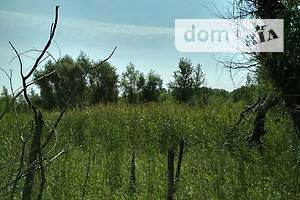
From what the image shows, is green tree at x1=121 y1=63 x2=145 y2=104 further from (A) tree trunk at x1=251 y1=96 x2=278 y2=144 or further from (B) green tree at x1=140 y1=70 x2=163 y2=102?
(A) tree trunk at x1=251 y1=96 x2=278 y2=144

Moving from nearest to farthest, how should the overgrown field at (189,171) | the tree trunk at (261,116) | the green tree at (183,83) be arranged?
the overgrown field at (189,171) → the tree trunk at (261,116) → the green tree at (183,83)

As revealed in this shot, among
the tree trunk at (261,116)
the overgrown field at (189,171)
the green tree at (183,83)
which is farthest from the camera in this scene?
the green tree at (183,83)

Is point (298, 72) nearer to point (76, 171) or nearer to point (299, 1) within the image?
point (299, 1)

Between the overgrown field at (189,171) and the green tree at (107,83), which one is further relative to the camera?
the green tree at (107,83)

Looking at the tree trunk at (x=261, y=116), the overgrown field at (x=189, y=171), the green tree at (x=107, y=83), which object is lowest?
the overgrown field at (x=189, y=171)

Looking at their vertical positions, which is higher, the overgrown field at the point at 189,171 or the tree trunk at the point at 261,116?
the tree trunk at the point at 261,116

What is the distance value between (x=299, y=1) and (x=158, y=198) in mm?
2805

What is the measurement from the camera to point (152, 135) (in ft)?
Result: 19.0

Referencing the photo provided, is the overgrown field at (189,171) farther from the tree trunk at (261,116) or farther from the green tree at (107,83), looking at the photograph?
the green tree at (107,83)

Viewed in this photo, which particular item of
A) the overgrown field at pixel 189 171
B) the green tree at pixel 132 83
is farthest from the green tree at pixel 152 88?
the overgrown field at pixel 189 171

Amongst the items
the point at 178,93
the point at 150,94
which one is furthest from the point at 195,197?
the point at 150,94

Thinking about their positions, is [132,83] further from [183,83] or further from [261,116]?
[261,116]

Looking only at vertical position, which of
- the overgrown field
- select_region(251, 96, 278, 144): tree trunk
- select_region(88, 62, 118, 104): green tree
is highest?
select_region(88, 62, 118, 104): green tree

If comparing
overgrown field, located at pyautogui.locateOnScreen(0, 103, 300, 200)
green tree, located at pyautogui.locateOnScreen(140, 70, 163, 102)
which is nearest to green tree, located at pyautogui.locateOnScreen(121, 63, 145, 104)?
green tree, located at pyautogui.locateOnScreen(140, 70, 163, 102)
